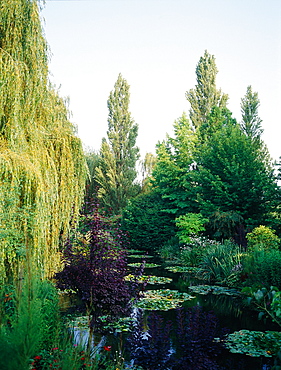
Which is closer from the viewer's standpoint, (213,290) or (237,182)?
(213,290)

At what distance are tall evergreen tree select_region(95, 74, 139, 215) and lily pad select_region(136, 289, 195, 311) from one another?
63.4 feet

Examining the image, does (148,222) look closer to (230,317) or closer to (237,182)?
(237,182)

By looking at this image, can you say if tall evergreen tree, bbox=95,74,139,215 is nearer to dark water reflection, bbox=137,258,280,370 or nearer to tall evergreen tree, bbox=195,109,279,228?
tall evergreen tree, bbox=195,109,279,228

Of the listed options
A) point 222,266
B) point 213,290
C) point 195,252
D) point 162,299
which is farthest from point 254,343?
point 195,252

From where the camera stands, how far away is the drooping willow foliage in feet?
17.6

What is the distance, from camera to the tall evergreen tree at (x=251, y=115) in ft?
91.4

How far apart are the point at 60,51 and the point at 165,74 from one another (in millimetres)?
4821

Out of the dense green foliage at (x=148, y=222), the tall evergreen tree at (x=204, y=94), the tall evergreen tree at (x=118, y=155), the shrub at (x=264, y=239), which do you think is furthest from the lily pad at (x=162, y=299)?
the tall evergreen tree at (x=118, y=155)

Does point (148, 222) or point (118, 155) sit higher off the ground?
point (118, 155)

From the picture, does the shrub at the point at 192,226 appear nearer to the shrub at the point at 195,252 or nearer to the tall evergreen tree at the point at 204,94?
the shrub at the point at 195,252

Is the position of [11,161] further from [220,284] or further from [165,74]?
[220,284]

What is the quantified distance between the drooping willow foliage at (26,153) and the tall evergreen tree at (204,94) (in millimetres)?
20147

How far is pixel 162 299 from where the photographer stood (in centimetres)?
872

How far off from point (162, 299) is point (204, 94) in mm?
20507
